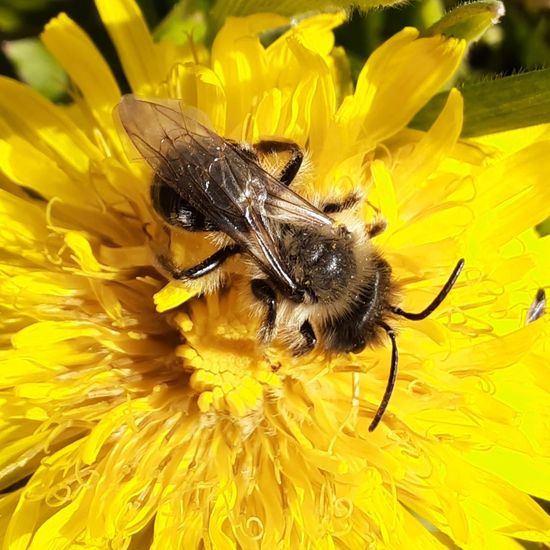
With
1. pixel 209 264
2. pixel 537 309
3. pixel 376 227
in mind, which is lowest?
pixel 537 309

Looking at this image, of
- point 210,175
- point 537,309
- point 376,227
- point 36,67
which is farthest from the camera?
point 36,67

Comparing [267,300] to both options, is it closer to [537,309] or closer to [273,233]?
[273,233]

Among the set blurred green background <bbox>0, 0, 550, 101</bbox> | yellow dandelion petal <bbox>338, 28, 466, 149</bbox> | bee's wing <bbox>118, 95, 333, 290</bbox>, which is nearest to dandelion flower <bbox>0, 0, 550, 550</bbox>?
yellow dandelion petal <bbox>338, 28, 466, 149</bbox>

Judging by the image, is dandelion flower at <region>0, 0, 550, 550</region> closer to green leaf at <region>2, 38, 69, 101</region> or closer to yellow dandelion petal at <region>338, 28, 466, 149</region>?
yellow dandelion petal at <region>338, 28, 466, 149</region>

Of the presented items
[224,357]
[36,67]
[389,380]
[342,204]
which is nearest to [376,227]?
[342,204]

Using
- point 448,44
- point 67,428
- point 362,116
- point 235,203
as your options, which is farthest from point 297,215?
point 67,428

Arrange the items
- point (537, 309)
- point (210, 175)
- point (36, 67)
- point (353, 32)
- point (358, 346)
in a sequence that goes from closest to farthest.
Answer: point (210, 175) → point (358, 346) → point (537, 309) → point (36, 67) → point (353, 32)
